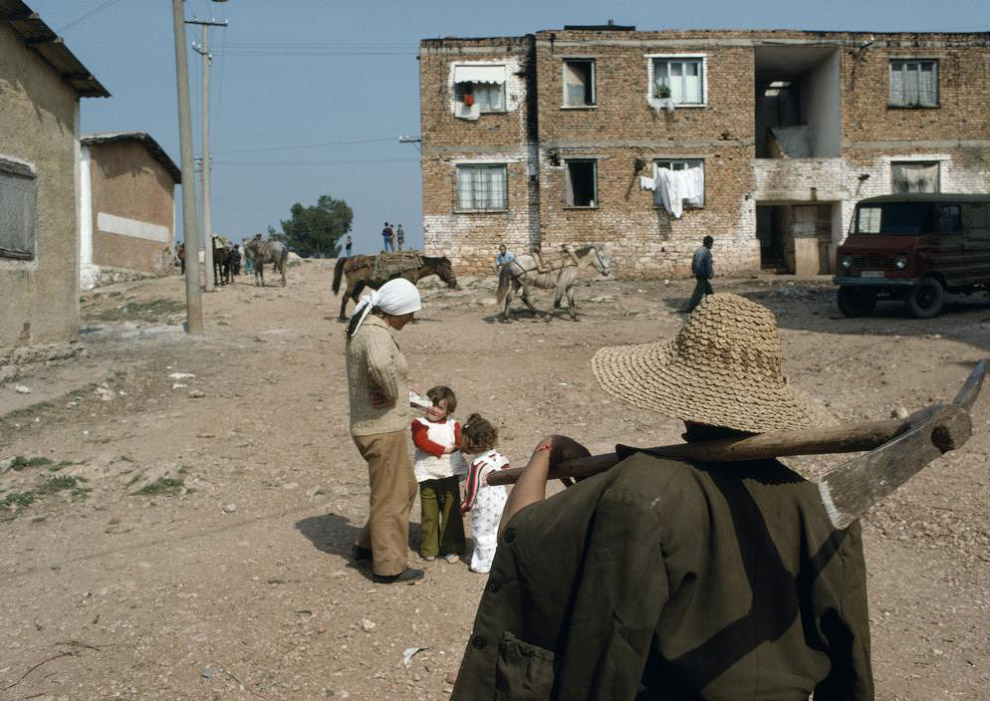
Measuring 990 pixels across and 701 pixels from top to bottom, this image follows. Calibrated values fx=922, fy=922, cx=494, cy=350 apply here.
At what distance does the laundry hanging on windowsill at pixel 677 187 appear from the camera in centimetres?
2520

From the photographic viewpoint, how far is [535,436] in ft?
30.3

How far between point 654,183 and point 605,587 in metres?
24.5

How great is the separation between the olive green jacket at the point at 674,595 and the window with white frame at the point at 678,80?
24976 mm

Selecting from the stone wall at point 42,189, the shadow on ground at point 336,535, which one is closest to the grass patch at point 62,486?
the shadow on ground at point 336,535

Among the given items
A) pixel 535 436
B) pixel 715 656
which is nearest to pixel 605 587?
pixel 715 656

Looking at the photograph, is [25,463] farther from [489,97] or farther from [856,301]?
[489,97]

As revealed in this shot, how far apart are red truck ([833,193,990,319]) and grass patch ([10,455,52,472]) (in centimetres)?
1260

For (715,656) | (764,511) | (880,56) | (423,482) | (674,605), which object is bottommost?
(423,482)

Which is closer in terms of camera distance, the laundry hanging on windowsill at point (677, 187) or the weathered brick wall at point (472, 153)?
the laundry hanging on windowsill at point (677, 187)

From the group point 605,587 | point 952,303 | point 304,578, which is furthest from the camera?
point 952,303

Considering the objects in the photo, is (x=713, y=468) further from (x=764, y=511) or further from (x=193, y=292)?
(x=193, y=292)

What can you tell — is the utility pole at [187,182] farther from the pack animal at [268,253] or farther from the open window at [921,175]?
the open window at [921,175]

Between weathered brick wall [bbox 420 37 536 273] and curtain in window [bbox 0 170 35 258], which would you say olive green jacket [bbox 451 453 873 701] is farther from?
weathered brick wall [bbox 420 37 536 273]

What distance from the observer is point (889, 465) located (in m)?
1.44
